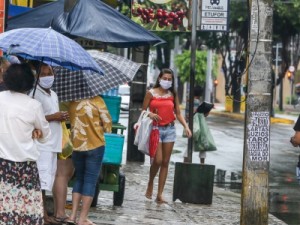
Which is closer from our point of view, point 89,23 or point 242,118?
point 89,23

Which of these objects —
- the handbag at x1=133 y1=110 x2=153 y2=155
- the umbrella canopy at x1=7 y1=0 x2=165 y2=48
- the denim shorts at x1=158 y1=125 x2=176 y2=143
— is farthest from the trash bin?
the umbrella canopy at x1=7 y1=0 x2=165 y2=48

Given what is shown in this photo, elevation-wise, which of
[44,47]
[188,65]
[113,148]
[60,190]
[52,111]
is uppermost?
[188,65]

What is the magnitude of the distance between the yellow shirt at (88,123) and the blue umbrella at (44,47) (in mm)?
879

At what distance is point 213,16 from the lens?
1387 cm

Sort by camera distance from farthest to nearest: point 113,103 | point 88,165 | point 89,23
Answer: point 113,103, point 89,23, point 88,165

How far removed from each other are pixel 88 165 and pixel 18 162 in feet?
7.58

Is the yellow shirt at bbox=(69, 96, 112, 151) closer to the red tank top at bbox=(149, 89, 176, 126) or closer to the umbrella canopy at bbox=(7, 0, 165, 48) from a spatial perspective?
the umbrella canopy at bbox=(7, 0, 165, 48)

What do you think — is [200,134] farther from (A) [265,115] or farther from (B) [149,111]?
(A) [265,115]

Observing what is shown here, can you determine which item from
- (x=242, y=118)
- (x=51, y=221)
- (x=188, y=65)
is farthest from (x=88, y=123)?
(x=188, y=65)

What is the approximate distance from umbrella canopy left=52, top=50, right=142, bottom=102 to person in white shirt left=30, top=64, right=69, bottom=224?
0.60 metres

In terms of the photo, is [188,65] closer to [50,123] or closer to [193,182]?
[193,182]

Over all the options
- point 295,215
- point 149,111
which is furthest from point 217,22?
point 295,215

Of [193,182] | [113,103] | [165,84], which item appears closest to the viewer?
[113,103]

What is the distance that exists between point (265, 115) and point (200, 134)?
25.0 ft
